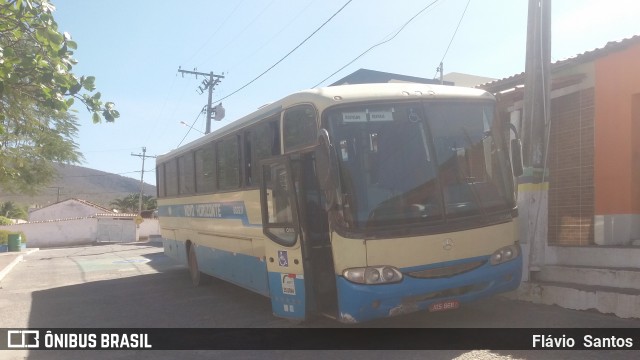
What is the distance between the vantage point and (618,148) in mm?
8086

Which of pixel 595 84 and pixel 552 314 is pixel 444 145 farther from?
pixel 595 84

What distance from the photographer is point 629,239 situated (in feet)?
26.6

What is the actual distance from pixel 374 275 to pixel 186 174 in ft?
22.7

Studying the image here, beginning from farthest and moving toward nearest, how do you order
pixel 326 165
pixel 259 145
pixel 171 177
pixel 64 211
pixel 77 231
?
pixel 64 211, pixel 77 231, pixel 171 177, pixel 259 145, pixel 326 165

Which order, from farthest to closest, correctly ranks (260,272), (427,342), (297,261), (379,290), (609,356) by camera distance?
(260,272) → (297,261) → (427,342) → (379,290) → (609,356)

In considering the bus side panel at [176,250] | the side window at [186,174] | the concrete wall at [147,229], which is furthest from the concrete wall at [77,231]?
the side window at [186,174]

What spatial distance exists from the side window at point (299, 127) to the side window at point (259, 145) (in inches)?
10.2

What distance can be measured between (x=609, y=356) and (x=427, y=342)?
178 centimetres

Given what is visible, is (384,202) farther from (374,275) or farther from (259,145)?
(259,145)

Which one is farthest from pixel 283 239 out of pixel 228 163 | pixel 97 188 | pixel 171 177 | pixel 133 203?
pixel 97 188

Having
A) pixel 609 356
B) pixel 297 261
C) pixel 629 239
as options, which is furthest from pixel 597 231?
pixel 297 261

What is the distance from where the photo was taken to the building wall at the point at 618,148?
26.1 ft

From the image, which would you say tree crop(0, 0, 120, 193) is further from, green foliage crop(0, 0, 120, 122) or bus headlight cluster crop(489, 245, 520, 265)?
bus headlight cluster crop(489, 245, 520, 265)

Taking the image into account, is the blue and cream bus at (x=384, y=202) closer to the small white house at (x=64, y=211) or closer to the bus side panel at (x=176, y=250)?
the bus side panel at (x=176, y=250)
